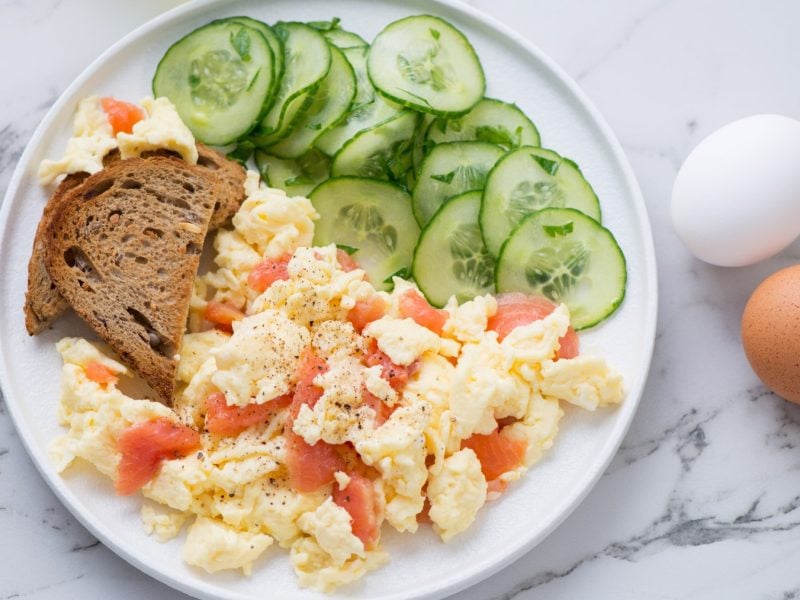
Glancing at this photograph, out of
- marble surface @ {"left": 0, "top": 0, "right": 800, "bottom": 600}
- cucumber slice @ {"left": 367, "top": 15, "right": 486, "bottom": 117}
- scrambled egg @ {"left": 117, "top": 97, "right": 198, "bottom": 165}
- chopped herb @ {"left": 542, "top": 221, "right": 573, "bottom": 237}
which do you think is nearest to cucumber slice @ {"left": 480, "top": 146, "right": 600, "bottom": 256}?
chopped herb @ {"left": 542, "top": 221, "right": 573, "bottom": 237}

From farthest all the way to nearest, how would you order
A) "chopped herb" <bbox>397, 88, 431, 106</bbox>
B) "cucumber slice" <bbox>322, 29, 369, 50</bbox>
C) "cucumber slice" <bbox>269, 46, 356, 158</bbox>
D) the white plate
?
"cucumber slice" <bbox>322, 29, 369, 50</bbox> < "cucumber slice" <bbox>269, 46, 356, 158</bbox> < "chopped herb" <bbox>397, 88, 431, 106</bbox> < the white plate

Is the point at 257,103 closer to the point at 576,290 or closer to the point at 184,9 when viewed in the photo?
the point at 184,9

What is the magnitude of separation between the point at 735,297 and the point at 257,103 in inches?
78.7

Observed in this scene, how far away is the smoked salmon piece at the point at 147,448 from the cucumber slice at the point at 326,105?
113 centimetres

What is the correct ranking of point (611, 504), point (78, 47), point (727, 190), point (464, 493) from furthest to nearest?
point (78, 47) → point (611, 504) → point (727, 190) → point (464, 493)

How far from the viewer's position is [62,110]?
3.77m

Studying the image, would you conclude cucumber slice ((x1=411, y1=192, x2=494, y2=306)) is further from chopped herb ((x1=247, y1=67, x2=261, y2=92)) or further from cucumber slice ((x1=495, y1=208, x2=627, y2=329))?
chopped herb ((x1=247, y1=67, x2=261, y2=92))

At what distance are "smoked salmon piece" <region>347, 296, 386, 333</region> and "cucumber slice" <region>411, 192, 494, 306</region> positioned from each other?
0.67ft

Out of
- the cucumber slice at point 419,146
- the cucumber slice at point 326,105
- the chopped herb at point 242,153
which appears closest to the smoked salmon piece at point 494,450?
the cucumber slice at point 419,146

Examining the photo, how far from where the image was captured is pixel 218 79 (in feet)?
12.4

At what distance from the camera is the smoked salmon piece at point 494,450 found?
3461 millimetres

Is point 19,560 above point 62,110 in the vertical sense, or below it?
below

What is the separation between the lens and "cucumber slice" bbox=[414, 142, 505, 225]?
371 centimetres

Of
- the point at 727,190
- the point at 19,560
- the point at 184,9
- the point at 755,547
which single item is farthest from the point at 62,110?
the point at 755,547
